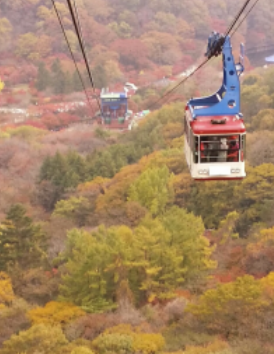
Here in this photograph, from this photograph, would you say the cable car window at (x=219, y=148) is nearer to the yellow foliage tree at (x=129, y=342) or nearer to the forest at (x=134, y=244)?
the forest at (x=134, y=244)

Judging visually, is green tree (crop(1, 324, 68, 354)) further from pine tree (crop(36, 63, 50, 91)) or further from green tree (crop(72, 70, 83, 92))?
pine tree (crop(36, 63, 50, 91))

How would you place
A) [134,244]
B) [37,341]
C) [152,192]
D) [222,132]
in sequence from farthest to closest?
[152,192] → [134,244] → [37,341] → [222,132]

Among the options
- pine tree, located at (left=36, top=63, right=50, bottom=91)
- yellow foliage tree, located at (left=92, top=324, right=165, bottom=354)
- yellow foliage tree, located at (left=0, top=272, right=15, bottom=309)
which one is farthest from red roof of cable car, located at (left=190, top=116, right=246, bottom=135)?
pine tree, located at (left=36, top=63, right=50, bottom=91)

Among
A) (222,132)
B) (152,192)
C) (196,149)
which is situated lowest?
(152,192)

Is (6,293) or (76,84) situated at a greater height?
(76,84)

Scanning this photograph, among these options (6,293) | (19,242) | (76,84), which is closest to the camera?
(6,293)

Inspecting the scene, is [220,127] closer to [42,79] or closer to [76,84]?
[76,84]

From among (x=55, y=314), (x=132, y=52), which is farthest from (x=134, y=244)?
(x=132, y=52)

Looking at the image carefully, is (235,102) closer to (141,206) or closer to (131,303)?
(131,303)

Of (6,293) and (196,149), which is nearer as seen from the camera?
(196,149)
